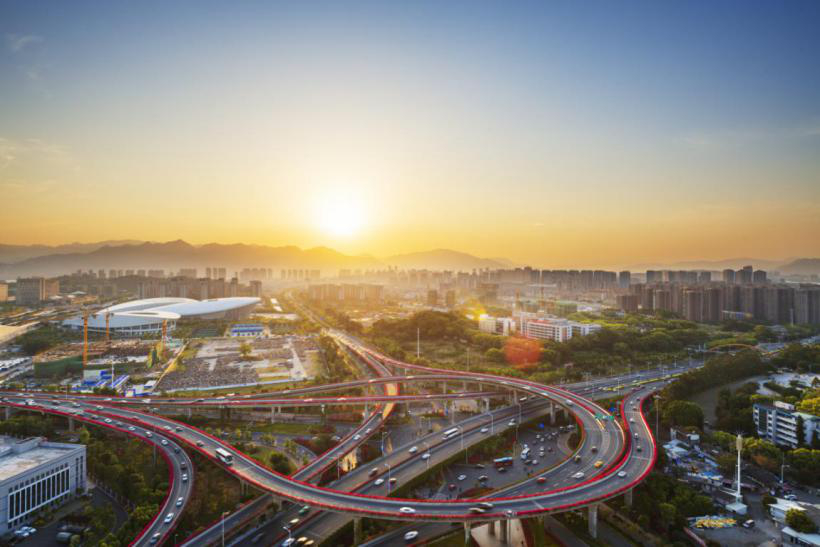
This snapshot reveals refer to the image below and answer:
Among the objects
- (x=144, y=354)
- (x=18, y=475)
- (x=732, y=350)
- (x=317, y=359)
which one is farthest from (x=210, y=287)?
(x=732, y=350)

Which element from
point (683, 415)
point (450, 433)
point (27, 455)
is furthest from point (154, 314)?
point (683, 415)

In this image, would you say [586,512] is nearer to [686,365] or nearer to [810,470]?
[810,470]

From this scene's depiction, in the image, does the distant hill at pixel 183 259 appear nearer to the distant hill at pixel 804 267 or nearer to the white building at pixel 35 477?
the white building at pixel 35 477

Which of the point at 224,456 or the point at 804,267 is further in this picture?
the point at 804,267

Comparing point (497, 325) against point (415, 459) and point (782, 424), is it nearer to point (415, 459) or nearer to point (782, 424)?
point (782, 424)

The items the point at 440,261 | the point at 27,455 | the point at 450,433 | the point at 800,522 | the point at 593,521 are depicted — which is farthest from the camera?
the point at 440,261

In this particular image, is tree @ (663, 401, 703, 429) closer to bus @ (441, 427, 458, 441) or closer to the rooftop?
bus @ (441, 427, 458, 441)

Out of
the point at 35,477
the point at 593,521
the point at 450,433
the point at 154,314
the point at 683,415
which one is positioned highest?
the point at 154,314
